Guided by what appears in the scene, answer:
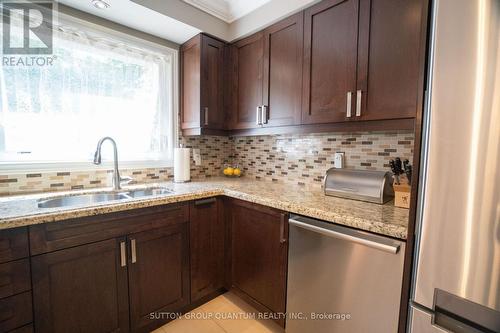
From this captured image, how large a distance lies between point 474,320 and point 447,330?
0.33 feet

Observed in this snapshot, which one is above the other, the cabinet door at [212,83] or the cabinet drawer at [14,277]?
the cabinet door at [212,83]

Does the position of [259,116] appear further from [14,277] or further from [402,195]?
[14,277]

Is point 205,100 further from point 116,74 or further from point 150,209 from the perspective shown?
point 150,209

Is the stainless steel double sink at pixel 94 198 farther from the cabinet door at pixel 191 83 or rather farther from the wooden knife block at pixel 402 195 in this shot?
the wooden knife block at pixel 402 195

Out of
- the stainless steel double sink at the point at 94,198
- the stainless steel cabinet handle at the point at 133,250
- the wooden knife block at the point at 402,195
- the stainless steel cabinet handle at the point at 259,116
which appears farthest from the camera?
the stainless steel cabinet handle at the point at 259,116

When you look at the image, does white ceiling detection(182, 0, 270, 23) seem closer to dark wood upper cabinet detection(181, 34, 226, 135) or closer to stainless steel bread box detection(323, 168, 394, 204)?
dark wood upper cabinet detection(181, 34, 226, 135)

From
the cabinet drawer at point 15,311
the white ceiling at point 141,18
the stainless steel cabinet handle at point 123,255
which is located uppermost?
the white ceiling at point 141,18

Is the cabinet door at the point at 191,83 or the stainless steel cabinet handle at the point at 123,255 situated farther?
the cabinet door at the point at 191,83

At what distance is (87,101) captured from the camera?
1.74 m

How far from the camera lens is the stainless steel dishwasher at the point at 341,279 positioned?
0.98m

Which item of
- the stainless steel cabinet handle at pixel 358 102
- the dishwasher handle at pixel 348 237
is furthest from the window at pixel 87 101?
the stainless steel cabinet handle at pixel 358 102

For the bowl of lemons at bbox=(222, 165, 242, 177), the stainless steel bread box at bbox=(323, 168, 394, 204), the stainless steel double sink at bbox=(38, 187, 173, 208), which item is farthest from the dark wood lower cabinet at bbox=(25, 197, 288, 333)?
the bowl of lemons at bbox=(222, 165, 242, 177)

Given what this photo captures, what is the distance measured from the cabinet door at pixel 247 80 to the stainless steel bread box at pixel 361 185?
0.78 metres

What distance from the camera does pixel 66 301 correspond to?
116 cm
